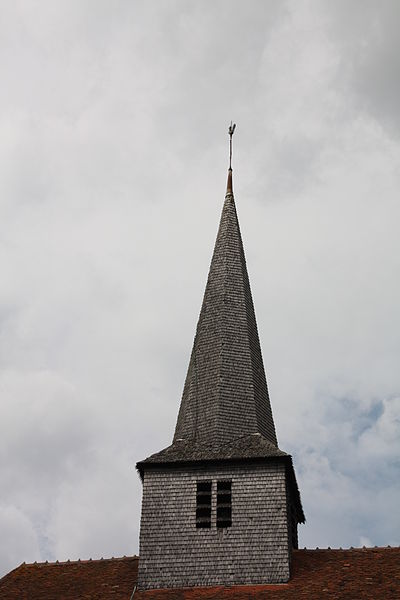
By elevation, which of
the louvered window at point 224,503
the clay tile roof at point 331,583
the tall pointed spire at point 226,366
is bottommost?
the clay tile roof at point 331,583

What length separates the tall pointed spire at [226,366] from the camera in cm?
3027

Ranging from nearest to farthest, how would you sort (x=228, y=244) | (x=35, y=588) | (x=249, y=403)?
(x=35, y=588) → (x=249, y=403) → (x=228, y=244)

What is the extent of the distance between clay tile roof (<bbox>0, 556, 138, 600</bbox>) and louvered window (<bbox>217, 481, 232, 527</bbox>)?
296 centimetres

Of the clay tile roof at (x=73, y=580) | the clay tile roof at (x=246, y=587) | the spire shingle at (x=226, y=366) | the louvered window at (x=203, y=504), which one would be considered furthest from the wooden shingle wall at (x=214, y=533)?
the spire shingle at (x=226, y=366)

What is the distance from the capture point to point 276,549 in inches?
1080

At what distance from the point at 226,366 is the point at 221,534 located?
5733mm

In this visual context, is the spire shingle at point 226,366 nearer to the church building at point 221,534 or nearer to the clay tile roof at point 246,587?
the church building at point 221,534

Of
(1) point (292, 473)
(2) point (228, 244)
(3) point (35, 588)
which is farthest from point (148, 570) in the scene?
(2) point (228, 244)

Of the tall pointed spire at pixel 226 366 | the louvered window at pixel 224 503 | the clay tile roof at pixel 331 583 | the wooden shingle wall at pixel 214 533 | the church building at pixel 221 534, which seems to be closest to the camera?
the clay tile roof at pixel 331 583

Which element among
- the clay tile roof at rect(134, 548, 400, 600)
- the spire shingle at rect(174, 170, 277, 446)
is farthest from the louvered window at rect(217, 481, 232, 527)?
the clay tile roof at rect(134, 548, 400, 600)

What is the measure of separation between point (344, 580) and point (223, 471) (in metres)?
4.60

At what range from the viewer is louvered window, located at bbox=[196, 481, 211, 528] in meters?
28.2

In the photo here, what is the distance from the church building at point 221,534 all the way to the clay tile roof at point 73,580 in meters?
0.03

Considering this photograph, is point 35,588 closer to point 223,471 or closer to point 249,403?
point 223,471
